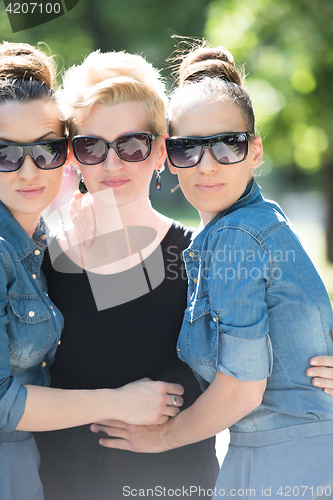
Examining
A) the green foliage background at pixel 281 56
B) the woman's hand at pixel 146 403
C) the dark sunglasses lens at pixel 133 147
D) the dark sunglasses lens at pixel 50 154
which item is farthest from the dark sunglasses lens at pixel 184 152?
the green foliage background at pixel 281 56

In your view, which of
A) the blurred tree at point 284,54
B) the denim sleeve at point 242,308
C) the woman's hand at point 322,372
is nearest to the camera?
the denim sleeve at point 242,308

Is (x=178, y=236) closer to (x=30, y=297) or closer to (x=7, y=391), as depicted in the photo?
(x=30, y=297)

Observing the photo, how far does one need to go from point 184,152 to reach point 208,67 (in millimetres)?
425

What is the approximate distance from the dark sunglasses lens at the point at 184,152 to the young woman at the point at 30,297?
0.52 m

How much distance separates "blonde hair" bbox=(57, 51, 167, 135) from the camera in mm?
2137

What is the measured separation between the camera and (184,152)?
6.34 feet

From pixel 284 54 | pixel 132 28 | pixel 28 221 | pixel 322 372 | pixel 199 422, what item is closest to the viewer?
pixel 322 372

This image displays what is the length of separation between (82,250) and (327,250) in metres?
8.76

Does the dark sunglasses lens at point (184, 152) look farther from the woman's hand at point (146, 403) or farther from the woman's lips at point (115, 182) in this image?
the woman's hand at point (146, 403)

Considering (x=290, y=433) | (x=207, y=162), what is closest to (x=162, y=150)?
(x=207, y=162)

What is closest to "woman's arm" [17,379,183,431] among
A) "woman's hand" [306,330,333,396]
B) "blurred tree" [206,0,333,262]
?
"woman's hand" [306,330,333,396]

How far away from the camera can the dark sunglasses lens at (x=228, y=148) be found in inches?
74.4

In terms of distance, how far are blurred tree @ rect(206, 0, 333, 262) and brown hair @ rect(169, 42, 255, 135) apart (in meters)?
3.99

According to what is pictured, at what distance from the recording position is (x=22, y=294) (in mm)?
1954
